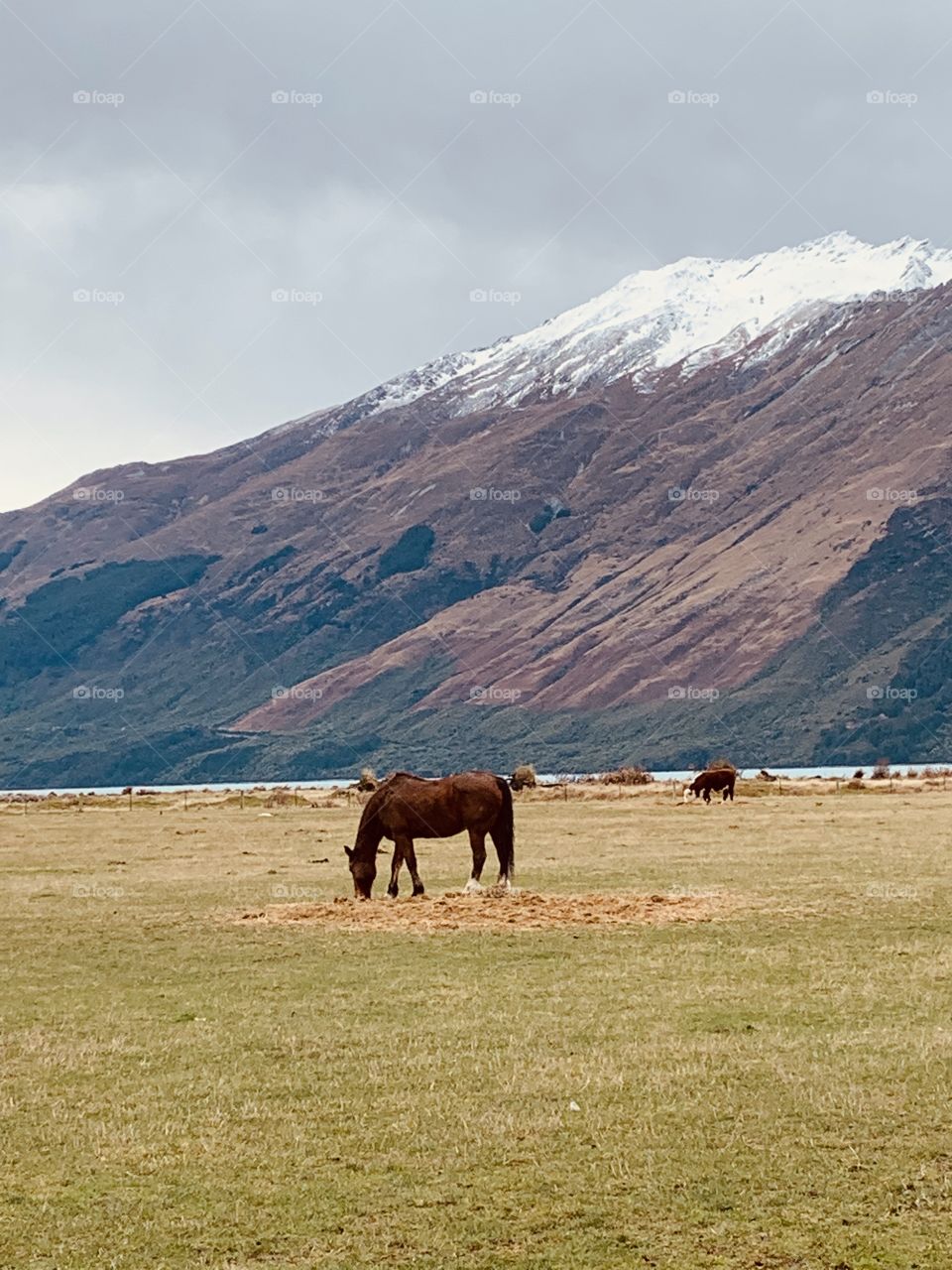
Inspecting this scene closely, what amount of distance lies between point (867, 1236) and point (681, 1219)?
4.44 feet

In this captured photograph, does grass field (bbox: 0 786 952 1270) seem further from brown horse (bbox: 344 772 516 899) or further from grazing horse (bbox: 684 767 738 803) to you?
grazing horse (bbox: 684 767 738 803)

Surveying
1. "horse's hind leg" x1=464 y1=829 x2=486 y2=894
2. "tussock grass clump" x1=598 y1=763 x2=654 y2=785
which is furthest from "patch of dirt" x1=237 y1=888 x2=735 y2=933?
"tussock grass clump" x1=598 y1=763 x2=654 y2=785

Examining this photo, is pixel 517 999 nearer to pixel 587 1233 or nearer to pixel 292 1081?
pixel 292 1081

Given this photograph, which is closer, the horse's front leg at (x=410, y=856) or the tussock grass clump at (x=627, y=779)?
the horse's front leg at (x=410, y=856)

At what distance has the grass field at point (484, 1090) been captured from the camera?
36.4 feet

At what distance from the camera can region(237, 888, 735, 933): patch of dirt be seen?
2714 cm

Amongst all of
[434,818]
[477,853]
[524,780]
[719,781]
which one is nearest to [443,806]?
[434,818]

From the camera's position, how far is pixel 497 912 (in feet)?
93.4

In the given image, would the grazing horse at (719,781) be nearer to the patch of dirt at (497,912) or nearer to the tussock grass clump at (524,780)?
the tussock grass clump at (524,780)

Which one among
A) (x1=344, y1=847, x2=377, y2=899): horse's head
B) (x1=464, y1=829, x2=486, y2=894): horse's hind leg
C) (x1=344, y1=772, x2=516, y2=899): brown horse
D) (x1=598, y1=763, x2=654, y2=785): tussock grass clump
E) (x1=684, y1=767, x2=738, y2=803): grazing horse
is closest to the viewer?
(x1=344, y1=772, x2=516, y2=899): brown horse

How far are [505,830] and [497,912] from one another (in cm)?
291

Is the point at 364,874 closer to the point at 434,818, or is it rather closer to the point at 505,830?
the point at 434,818

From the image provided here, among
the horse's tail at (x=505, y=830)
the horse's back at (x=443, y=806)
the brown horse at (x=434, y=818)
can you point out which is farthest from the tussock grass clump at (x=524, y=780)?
the horse's back at (x=443, y=806)

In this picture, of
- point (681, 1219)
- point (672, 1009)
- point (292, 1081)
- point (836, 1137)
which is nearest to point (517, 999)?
point (672, 1009)
